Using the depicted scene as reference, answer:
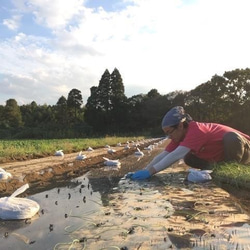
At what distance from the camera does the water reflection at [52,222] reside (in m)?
2.67

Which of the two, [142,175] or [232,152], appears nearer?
[142,175]

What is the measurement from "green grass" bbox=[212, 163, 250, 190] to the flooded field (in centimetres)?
52

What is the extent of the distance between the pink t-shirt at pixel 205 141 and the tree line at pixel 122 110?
2812cm

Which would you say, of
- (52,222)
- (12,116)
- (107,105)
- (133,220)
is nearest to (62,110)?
(107,105)

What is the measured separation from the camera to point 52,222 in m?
3.22

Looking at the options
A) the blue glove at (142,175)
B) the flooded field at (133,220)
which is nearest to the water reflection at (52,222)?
the flooded field at (133,220)

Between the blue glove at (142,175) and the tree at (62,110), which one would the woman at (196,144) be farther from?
the tree at (62,110)

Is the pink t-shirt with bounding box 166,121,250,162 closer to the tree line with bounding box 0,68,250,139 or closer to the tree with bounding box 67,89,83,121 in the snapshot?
the tree line with bounding box 0,68,250,139

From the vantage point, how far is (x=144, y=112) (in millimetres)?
46844

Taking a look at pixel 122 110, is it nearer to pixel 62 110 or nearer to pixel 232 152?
pixel 62 110

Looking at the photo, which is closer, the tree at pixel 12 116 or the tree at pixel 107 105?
the tree at pixel 107 105

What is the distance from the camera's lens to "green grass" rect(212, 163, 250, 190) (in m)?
5.18

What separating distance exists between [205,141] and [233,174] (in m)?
0.71

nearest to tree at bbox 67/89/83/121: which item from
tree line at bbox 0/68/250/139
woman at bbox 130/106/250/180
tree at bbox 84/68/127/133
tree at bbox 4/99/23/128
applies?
tree line at bbox 0/68/250/139
